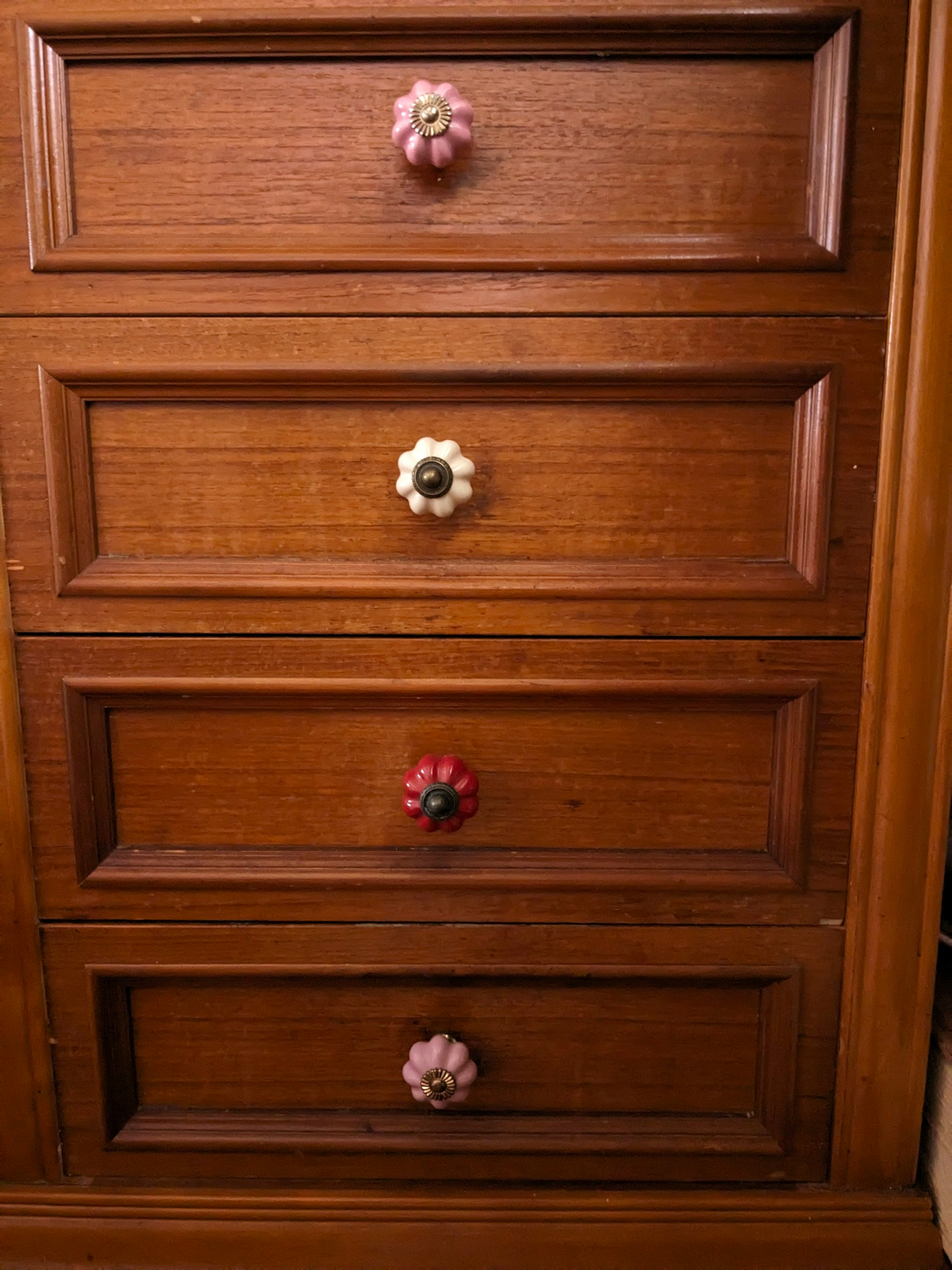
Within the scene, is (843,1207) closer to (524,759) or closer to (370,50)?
(524,759)

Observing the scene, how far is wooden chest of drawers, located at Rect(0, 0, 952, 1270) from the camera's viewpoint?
46 centimetres

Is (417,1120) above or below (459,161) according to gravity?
below

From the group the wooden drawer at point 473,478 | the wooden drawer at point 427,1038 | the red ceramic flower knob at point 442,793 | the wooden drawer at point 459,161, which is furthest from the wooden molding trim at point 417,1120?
the wooden drawer at point 459,161

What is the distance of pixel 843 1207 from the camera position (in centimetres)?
53

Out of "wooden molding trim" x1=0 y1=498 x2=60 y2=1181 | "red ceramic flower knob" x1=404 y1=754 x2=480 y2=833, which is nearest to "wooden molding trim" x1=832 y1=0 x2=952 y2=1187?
"red ceramic flower knob" x1=404 y1=754 x2=480 y2=833

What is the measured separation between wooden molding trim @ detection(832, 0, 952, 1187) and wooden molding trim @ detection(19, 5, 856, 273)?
0.04 metres

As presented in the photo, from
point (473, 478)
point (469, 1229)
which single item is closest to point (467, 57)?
point (473, 478)

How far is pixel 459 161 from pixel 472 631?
0.27 meters

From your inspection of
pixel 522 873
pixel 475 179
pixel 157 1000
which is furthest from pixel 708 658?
pixel 157 1000

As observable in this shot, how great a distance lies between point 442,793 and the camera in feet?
1.57

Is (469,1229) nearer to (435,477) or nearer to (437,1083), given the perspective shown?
(437,1083)

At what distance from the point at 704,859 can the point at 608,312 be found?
0.34 metres

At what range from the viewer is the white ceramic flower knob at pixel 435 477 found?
457mm

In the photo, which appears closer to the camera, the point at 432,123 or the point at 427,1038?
the point at 432,123
